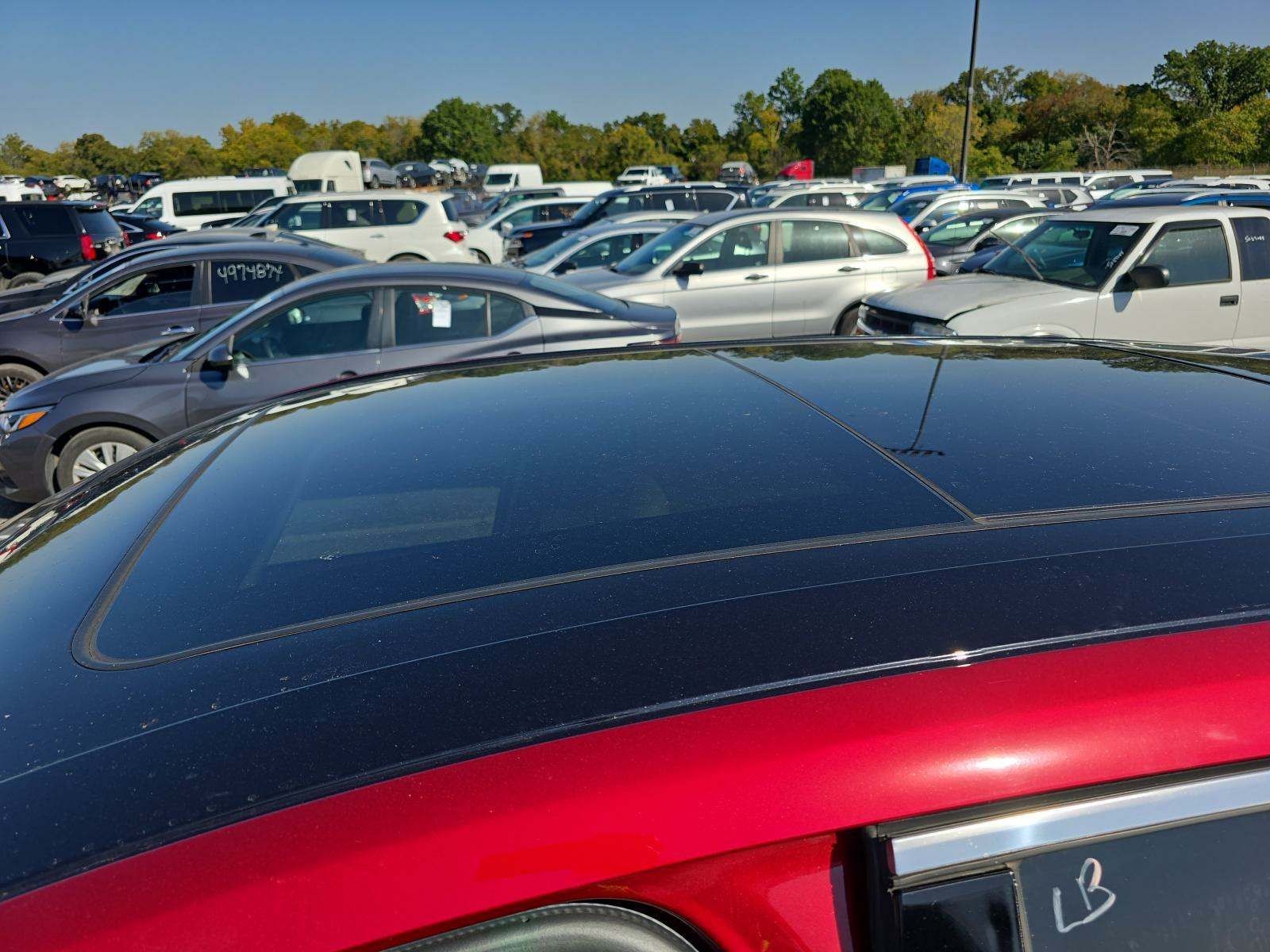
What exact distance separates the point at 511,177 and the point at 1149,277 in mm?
37684

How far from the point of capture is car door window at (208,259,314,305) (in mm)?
8570

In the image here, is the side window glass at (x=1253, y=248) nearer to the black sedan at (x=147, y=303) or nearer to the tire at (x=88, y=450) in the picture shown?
the black sedan at (x=147, y=303)

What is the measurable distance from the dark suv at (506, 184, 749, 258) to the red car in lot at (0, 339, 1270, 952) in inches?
613

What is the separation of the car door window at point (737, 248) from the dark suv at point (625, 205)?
6.64 m

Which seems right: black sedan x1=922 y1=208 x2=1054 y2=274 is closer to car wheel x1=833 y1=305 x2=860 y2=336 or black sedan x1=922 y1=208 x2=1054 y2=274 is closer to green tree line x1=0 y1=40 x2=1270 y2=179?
car wheel x1=833 y1=305 x2=860 y2=336

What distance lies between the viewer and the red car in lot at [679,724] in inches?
37.4

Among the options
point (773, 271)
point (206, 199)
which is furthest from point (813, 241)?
point (206, 199)

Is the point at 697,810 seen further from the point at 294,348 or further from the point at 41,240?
the point at 41,240

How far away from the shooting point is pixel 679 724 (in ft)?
3.39

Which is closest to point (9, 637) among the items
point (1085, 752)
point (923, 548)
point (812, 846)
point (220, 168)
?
A: point (812, 846)

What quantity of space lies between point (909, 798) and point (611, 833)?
323 millimetres

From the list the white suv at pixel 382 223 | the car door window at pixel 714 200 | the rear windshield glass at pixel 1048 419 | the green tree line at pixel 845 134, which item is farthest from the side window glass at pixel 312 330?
the green tree line at pixel 845 134

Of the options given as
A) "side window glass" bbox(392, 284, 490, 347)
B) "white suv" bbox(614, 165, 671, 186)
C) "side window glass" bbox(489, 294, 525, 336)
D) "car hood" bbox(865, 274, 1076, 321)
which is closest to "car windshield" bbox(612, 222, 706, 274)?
"car hood" bbox(865, 274, 1076, 321)

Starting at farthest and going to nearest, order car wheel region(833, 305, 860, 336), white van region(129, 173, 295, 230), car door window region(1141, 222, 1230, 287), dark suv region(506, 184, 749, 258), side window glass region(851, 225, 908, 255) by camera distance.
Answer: white van region(129, 173, 295, 230)
dark suv region(506, 184, 749, 258)
side window glass region(851, 225, 908, 255)
car wheel region(833, 305, 860, 336)
car door window region(1141, 222, 1230, 287)
